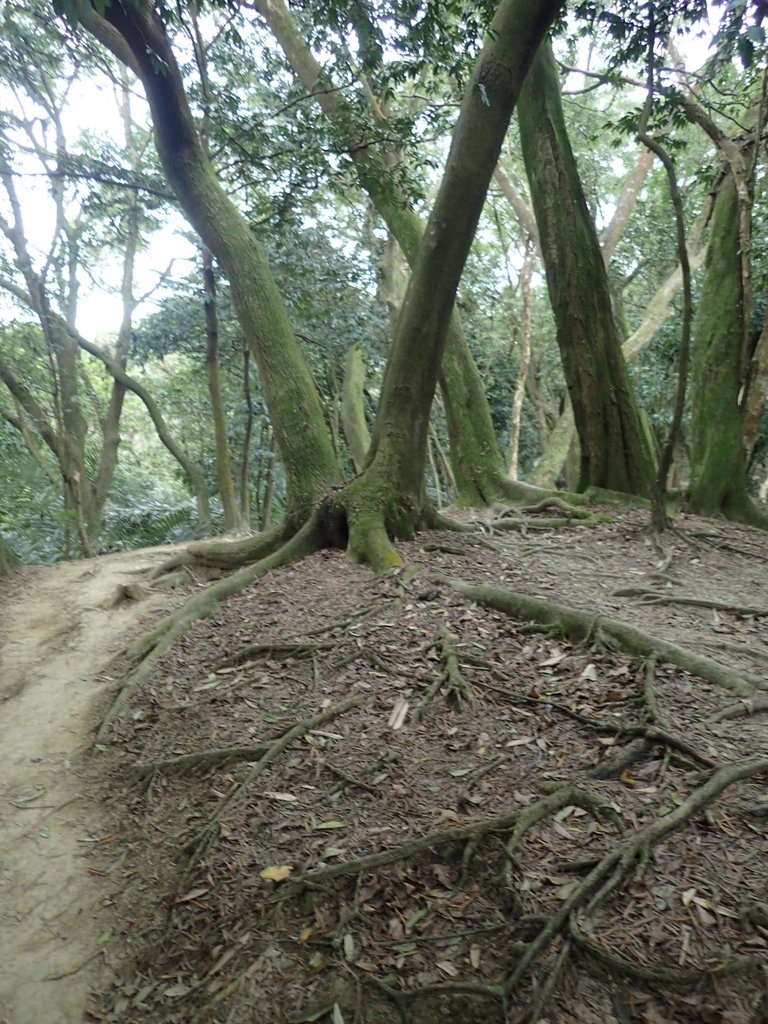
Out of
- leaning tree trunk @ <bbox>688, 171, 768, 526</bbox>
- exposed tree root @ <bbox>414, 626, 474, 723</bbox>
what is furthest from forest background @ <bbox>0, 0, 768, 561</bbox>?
exposed tree root @ <bbox>414, 626, 474, 723</bbox>

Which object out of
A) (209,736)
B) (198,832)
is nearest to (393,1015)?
(198,832)

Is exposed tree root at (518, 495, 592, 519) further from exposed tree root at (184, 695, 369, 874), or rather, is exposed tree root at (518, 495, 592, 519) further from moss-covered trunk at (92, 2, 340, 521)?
exposed tree root at (184, 695, 369, 874)

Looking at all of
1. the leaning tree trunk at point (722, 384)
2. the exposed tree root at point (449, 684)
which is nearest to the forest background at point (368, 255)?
the leaning tree trunk at point (722, 384)

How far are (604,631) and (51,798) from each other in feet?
11.2

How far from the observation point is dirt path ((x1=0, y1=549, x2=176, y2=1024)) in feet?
9.81

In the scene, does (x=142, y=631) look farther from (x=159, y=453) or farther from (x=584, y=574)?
(x=159, y=453)

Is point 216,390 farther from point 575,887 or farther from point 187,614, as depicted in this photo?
point 575,887

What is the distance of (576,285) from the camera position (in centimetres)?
824

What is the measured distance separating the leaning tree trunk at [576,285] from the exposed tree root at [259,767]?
5.56 metres

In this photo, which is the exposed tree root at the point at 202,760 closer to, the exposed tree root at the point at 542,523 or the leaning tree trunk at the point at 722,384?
the exposed tree root at the point at 542,523

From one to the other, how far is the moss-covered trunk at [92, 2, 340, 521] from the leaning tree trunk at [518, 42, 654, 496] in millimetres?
3284

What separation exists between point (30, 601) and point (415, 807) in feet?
18.2

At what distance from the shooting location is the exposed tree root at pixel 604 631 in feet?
12.1

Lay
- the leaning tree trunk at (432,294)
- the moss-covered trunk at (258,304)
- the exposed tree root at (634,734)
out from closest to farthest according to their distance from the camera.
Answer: the exposed tree root at (634,734) → the leaning tree trunk at (432,294) → the moss-covered trunk at (258,304)
